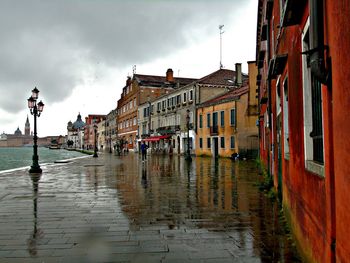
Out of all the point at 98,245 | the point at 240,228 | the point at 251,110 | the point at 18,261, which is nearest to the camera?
the point at 18,261

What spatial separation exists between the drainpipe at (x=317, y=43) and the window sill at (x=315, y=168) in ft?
3.28

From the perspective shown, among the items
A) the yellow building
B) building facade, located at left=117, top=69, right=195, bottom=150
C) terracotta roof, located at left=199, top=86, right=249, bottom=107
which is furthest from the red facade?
building facade, located at left=117, top=69, right=195, bottom=150

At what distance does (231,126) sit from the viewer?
110 feet

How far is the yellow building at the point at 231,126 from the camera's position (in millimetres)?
31891

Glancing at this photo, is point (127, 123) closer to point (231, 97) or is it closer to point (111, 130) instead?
point (111, 130)

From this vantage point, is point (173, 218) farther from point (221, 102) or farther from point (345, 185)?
point (221, 102)

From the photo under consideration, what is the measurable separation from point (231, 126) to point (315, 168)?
29.9 meters

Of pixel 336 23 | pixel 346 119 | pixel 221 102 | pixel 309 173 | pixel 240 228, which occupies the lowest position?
pixel 240 228

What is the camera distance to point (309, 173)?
416 cm

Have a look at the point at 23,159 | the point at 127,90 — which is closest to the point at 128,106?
the point at 127,90

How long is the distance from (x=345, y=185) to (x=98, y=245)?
3749 millimetres

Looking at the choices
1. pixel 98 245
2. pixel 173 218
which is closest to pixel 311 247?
pixel 98 245

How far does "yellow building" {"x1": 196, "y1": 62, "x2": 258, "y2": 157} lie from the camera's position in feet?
105

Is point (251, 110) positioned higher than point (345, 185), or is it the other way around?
point (251, 110)
